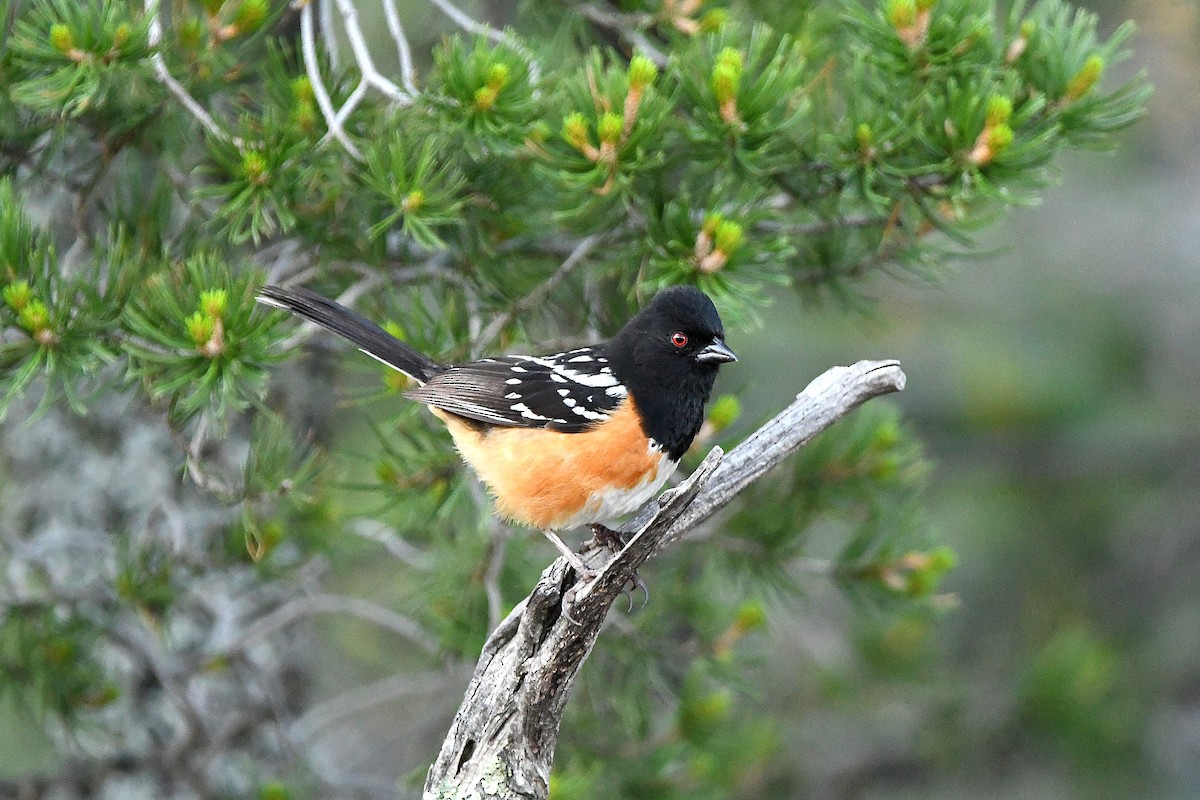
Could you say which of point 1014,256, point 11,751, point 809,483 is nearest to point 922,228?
point 809,483

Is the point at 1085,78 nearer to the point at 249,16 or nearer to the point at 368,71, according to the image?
the point at 368,71

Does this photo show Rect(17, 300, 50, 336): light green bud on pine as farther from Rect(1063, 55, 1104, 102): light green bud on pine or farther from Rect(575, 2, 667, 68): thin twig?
Rect(1063, 55, 1104, 102): light green bud on pine

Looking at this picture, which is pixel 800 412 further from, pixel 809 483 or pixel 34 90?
pixel 34 90

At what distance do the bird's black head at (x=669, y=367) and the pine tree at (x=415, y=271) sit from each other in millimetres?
111

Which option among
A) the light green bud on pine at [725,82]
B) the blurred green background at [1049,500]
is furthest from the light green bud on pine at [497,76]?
the blurred green background at [1049,500]

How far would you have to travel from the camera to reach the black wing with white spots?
3.11 metres

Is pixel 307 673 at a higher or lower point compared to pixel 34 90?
lower

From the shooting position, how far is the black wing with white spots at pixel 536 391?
3.11m

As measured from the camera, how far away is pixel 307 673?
4340 mm

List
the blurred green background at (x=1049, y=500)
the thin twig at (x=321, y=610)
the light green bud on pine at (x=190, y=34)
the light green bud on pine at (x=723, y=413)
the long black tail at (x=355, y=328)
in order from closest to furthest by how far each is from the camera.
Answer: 1. the light green bud on pine at (x=190, y=34)
2. the long black tail at (x=355, y=328)
3. the light green bud on pine at (x=723, y=413)
4. the thin twig at (x=321, y=610)
5. the blurred green background at (x=1049, y=500)

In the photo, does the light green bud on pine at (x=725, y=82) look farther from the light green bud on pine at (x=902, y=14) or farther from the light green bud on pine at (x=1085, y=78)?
the light green bud on pine at (x=1085, y=78)

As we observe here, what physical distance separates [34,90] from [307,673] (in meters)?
2.45

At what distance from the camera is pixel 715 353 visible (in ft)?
9.75

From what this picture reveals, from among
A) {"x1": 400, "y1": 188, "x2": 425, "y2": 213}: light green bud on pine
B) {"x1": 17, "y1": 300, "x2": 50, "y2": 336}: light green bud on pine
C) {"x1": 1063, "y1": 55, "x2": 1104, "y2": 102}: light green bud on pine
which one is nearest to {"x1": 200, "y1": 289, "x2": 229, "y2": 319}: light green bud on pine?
{"x1": 17, "y1": 300, "x2": 50, "y2": 336}: light green bud on pine
